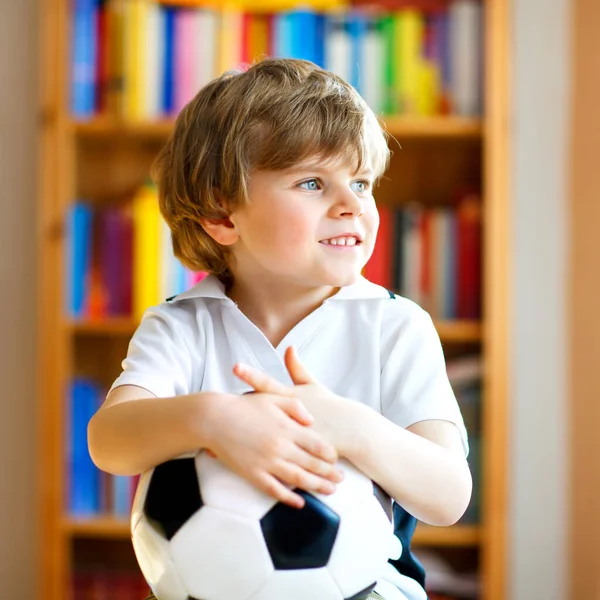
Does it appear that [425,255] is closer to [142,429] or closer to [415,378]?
[415,378]

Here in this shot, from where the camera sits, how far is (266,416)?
0.85m

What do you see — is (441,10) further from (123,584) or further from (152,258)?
(123,584)

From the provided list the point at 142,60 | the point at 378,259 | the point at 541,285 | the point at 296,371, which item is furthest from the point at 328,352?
the point at 541,285

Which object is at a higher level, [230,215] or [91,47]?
[91,47]

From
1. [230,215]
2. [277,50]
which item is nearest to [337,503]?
[230,215]

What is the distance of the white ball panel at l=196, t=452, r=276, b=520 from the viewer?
0.83 meters

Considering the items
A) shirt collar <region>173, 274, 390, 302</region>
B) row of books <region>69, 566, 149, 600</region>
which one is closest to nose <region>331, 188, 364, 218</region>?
shirt collar <region>173, 274, 390, 302</region>

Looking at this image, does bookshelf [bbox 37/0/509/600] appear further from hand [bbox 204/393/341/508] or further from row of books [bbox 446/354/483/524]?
hand [bbox 204/393/341/508]

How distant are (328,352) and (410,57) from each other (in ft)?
4.41

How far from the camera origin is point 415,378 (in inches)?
39.7

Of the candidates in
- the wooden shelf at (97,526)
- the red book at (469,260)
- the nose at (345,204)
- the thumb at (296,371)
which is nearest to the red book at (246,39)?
the red book at (469,260)

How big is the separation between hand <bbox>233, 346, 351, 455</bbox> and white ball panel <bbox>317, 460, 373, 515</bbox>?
0.9 inches

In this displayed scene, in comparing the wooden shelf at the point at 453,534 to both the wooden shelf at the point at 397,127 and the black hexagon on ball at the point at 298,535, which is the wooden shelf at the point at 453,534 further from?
the black hexagon on ball at the point at 298,535

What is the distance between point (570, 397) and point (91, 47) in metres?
1.59
